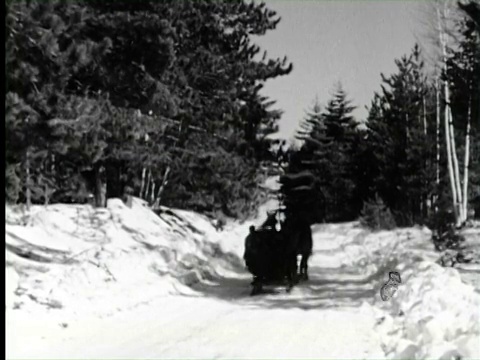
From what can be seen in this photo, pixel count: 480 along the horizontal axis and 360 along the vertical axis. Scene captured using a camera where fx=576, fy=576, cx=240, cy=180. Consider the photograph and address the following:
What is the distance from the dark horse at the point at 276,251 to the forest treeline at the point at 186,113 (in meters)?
0.76

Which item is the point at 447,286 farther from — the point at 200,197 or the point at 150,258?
the point at 200,197

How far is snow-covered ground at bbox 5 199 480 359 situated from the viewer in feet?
20.2

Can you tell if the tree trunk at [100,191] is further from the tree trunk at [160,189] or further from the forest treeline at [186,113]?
the tree trunk at [160,189]

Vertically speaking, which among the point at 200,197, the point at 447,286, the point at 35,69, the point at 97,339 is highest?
the point at 35,69

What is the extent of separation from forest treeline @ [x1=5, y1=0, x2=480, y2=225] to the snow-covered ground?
0.77m

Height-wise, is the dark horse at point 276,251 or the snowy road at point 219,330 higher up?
the dark horse at point 276,251

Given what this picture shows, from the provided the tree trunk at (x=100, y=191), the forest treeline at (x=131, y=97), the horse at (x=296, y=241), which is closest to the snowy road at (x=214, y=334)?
the horse at (x=296, y=241)

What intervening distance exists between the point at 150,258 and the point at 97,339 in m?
4.82

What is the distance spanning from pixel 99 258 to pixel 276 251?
3209mm

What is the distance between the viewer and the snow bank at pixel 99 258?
28.1 ft

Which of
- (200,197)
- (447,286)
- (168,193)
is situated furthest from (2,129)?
(200,197)

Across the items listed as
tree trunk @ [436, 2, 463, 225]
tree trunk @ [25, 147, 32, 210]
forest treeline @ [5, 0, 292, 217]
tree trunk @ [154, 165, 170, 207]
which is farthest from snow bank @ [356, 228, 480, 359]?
tree trunk @ [25, 147, 32, 210]

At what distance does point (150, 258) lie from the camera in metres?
11.8

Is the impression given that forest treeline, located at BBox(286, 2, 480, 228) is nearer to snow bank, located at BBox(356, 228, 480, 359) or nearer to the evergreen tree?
the evergreen tree
